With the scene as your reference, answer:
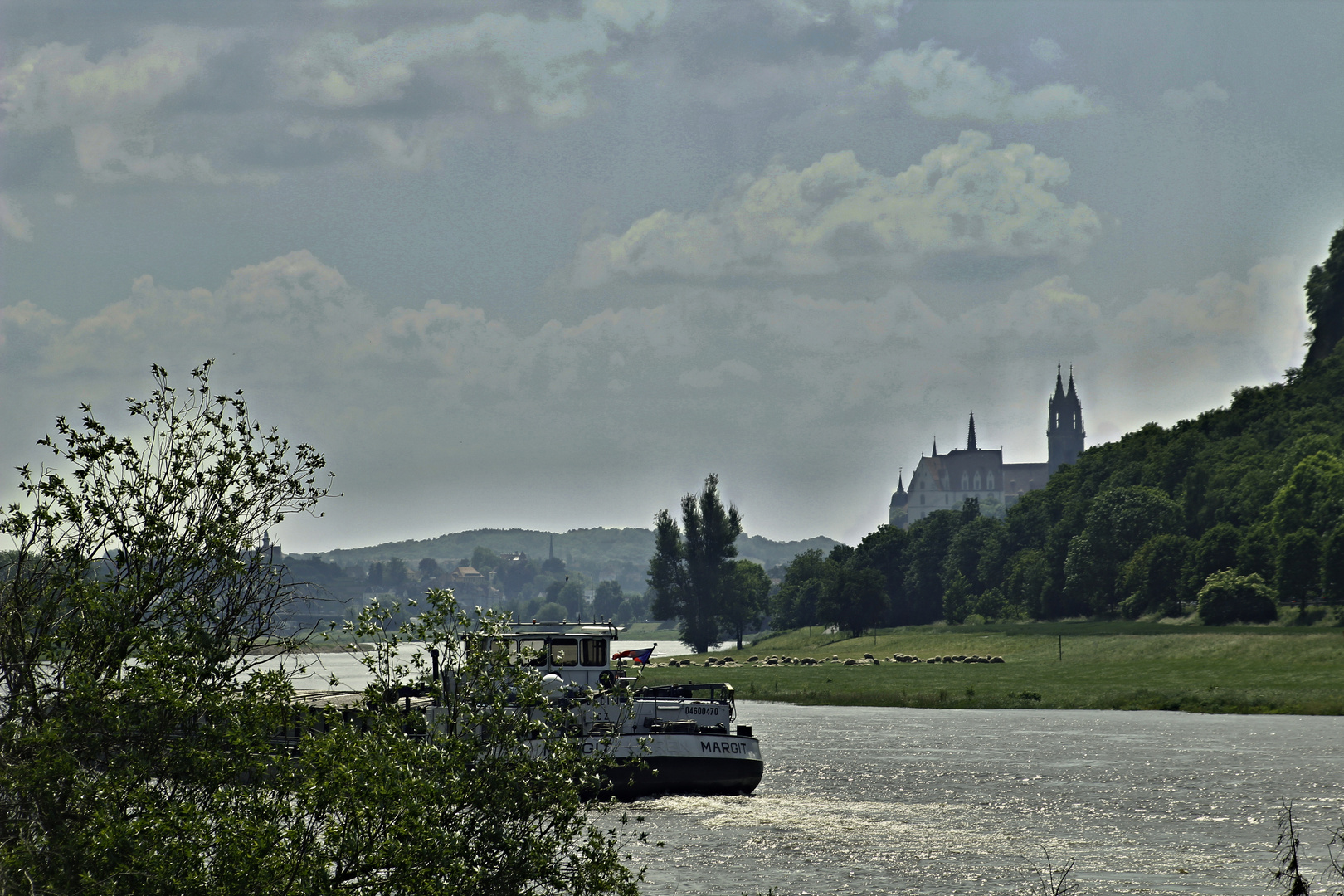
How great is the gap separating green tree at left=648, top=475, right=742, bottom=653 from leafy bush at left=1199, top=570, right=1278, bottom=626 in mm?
65891

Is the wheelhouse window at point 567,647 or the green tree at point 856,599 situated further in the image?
the green tree at point 856,599

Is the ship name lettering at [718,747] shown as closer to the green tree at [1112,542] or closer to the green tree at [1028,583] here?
the green tree at [1112,542]

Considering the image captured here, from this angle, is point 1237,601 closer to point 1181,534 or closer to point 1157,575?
point 1157,575

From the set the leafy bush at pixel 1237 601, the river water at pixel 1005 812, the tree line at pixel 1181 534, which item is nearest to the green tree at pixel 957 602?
the tree line at pixel 1181 534

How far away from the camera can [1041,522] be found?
196m

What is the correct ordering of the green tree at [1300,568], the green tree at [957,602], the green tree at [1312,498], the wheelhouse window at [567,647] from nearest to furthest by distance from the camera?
the wheelhouse window at [567,647] < the green tree at [1300,568] < the green tree at [1312,498] < the green tree at [957,602]

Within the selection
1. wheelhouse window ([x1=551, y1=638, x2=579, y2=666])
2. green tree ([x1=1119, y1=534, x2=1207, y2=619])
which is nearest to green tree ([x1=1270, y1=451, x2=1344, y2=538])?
green tree ([x1=1119, y1=534, x2=1207, y2=619])

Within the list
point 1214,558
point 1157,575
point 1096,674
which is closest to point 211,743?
point 1096,674

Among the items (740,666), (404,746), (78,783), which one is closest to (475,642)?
(404,746)

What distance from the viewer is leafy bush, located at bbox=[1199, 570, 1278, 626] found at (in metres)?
130

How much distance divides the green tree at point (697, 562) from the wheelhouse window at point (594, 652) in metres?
133

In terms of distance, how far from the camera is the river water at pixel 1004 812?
3384cm

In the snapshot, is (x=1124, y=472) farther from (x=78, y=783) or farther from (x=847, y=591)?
(x=78, y=783)

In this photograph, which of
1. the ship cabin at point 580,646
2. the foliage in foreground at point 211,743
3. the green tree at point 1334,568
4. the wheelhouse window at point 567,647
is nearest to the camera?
the foliage in foreground at point 211,743
